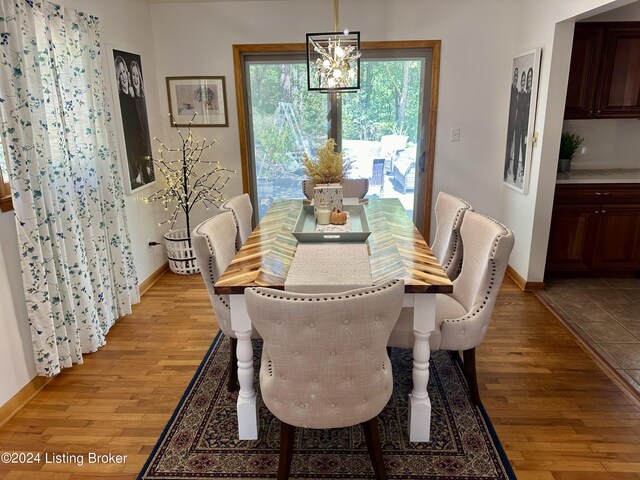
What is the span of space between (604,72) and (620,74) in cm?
14

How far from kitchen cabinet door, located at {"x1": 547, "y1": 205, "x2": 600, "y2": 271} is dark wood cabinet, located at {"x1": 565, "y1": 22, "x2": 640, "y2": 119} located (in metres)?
0.79

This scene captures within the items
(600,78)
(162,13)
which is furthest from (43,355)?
(600,78)

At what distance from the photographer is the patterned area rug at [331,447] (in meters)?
2.03

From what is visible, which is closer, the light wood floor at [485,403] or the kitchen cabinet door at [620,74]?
the light wood floor at [485,403]

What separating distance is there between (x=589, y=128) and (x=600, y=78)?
1.88ft

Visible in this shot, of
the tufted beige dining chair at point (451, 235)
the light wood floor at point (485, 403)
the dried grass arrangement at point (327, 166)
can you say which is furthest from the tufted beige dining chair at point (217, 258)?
the tufted beige dining chair at point (451, 235)

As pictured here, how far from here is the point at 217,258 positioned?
7.62 feet

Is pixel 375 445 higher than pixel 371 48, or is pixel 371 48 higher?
pixel 371 48

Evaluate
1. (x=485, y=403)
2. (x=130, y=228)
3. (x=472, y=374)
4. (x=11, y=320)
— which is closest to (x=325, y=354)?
(x=472, y=374)

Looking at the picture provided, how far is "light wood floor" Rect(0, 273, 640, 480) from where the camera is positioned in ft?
6.86

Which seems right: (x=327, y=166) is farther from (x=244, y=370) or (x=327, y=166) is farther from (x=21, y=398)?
(x=21, y=398)

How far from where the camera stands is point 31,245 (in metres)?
2.46

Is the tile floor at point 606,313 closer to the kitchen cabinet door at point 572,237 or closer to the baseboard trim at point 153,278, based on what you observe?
the kitchen cabinet door at point 572,237

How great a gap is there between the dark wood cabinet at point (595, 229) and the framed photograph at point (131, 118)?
3.54 metres
